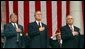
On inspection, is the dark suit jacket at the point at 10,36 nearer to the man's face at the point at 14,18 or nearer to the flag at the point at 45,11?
the man's face at the point at 14,18

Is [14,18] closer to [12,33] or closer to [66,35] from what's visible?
[12,33]

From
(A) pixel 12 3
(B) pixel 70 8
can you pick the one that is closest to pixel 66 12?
(B) pixel 70 8

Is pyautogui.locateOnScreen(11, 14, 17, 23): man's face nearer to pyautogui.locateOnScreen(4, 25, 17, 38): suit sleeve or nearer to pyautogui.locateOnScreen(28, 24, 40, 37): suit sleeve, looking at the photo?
pyautogui.locateOnScreen(4, 25, 17, 38): suit sleeve

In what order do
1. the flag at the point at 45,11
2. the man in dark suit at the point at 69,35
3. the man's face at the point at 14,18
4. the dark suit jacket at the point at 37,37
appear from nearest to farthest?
the man's face at the point at 14,18, the dark suit jacket at the point at 37,37, the man in dark suit at the point at 69,35, the flag at the point at 45,11

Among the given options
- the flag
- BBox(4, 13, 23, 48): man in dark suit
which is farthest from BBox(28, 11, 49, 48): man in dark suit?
the flag

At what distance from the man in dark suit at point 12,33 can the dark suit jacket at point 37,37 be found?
0.77 ft

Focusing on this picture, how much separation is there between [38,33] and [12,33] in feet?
1.55

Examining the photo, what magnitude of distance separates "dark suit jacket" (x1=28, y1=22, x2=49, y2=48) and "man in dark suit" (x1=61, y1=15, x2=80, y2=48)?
327mm

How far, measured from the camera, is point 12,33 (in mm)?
13805

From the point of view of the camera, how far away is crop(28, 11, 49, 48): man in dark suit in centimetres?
1380

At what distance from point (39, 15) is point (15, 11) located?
61.9 inches

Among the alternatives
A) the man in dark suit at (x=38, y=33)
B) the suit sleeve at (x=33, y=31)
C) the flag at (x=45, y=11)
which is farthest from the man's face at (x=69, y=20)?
the flag at (x=45, y=11)

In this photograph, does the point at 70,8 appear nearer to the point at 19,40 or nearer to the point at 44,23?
the point at 44,23

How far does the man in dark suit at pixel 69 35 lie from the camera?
1392cm
